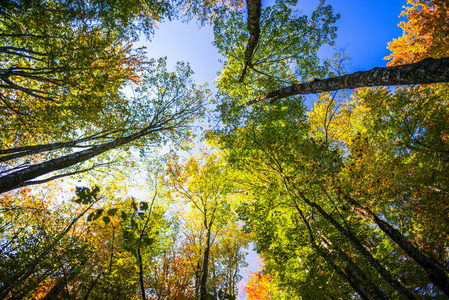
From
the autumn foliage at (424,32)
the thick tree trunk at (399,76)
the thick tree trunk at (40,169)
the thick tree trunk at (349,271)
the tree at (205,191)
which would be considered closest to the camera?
the thick tree trunk at (399,76)

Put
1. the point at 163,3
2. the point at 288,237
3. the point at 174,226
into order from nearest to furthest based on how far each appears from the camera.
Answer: the point at 288,237
the point at 163,3
the point at 174,226

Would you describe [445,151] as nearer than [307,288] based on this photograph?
No

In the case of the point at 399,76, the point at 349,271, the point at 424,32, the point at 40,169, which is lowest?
the point at 349,271

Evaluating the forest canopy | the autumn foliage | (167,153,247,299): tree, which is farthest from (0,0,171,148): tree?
the autumn foliage

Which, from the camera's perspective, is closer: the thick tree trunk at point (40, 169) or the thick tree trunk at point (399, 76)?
the thick tree trunk at point (399, 76)

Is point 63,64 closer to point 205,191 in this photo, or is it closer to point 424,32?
point 205,191

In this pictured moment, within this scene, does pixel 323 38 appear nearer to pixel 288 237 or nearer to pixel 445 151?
pixel 445 151

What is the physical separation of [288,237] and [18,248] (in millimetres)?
9772

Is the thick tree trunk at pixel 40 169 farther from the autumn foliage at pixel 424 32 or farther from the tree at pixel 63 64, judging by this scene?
the autumn foliage at pixel 424 32

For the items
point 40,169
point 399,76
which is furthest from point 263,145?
point 40,169

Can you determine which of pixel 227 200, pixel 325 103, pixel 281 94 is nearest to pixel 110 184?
pixel 227 200

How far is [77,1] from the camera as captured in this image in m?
5.71

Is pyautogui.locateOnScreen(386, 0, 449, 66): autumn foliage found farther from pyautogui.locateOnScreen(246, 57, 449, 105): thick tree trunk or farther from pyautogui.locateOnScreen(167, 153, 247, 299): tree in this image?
pyautogui.locateOnScreen(167, 153, 247, 299): tree

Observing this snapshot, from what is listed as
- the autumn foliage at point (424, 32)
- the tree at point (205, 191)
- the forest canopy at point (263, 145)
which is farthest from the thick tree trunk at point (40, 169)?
the autumn foliage at point (424, 32)
